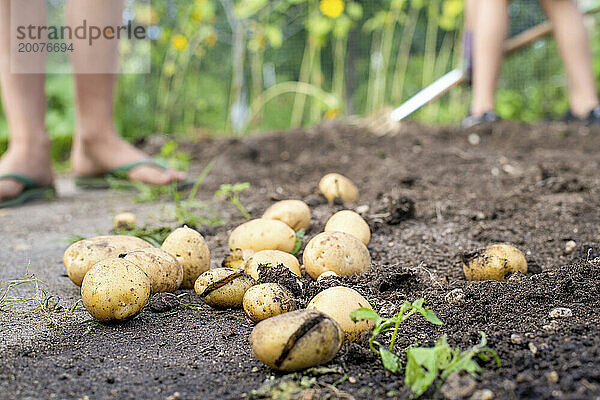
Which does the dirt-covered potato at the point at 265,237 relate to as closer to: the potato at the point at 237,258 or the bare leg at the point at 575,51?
the potato at the point at 237,258

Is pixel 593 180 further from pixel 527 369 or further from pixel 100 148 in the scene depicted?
pixel 100 148

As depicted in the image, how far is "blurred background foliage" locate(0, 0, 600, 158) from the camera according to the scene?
5500 millimetres

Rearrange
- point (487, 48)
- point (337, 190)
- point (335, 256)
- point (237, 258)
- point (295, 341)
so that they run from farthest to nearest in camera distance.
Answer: point (487, 48) → point (337, 190) → point (237, 258) → point (335, 256) → point (295, 341)

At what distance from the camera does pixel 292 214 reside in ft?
5.83

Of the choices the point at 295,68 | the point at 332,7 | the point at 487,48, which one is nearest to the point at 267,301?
the point at 487,48

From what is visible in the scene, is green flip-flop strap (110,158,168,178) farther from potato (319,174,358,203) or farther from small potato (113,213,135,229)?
potato (319,174,358,203)

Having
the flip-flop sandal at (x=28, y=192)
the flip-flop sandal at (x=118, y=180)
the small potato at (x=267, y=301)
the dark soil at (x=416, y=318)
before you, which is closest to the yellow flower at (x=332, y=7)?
the flip-flop sandal at (x=118, y=180)

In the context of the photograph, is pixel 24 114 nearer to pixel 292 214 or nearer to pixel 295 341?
pixel 292 214

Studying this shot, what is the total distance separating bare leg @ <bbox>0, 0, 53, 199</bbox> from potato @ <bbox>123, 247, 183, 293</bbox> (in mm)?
1568

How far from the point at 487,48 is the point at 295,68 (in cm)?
315

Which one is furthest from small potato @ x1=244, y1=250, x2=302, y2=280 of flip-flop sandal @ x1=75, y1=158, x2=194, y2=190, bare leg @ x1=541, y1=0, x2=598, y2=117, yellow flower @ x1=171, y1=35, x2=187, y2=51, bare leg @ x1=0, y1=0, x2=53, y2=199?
yellow flower @ x1=171, y1=35, x2=187, y2=51

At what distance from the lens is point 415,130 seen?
377cm

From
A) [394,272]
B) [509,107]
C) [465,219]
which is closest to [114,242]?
[394,272]

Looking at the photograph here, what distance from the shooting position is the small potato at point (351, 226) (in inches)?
64.7
